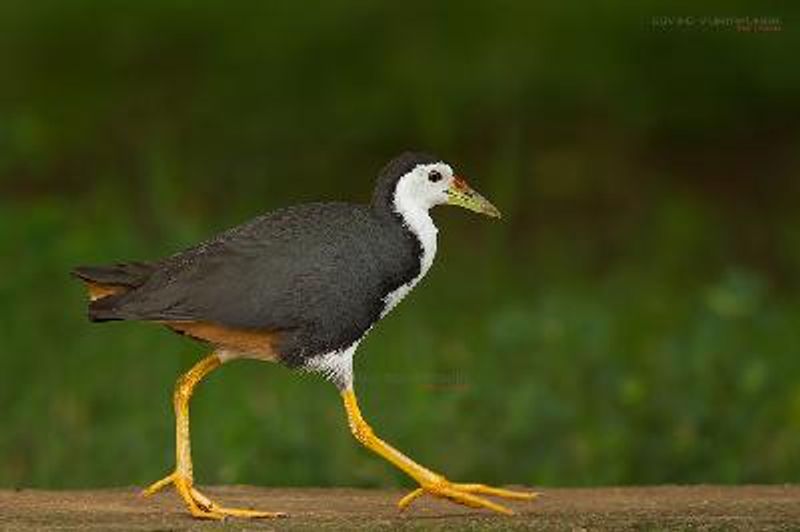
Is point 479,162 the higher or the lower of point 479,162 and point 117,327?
the higher

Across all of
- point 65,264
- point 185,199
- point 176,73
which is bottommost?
point 65,264

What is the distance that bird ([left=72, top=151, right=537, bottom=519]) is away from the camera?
6875mm

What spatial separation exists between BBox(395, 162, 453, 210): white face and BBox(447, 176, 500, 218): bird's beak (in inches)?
1.0

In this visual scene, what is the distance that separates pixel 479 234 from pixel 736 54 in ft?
7.35

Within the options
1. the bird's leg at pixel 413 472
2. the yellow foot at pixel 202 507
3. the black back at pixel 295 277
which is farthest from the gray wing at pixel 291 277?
the yellow foot at pixel 202 507

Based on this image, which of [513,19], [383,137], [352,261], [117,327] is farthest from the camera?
[513,19]

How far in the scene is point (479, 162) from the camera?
14.6m

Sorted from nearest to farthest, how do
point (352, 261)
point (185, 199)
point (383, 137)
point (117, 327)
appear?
point (352, 261) → point (117, 327) → point (185, 199) → point (383, 137)

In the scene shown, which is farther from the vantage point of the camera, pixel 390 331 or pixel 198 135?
pixel 198 135

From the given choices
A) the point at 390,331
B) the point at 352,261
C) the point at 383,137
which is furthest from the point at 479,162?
the point at 352,261

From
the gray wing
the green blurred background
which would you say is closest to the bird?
the gray wing

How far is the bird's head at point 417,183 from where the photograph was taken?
711 centimetres

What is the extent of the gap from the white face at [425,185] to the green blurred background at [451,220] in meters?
2.21

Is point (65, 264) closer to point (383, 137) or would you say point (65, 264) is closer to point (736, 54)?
point (383, 137)
